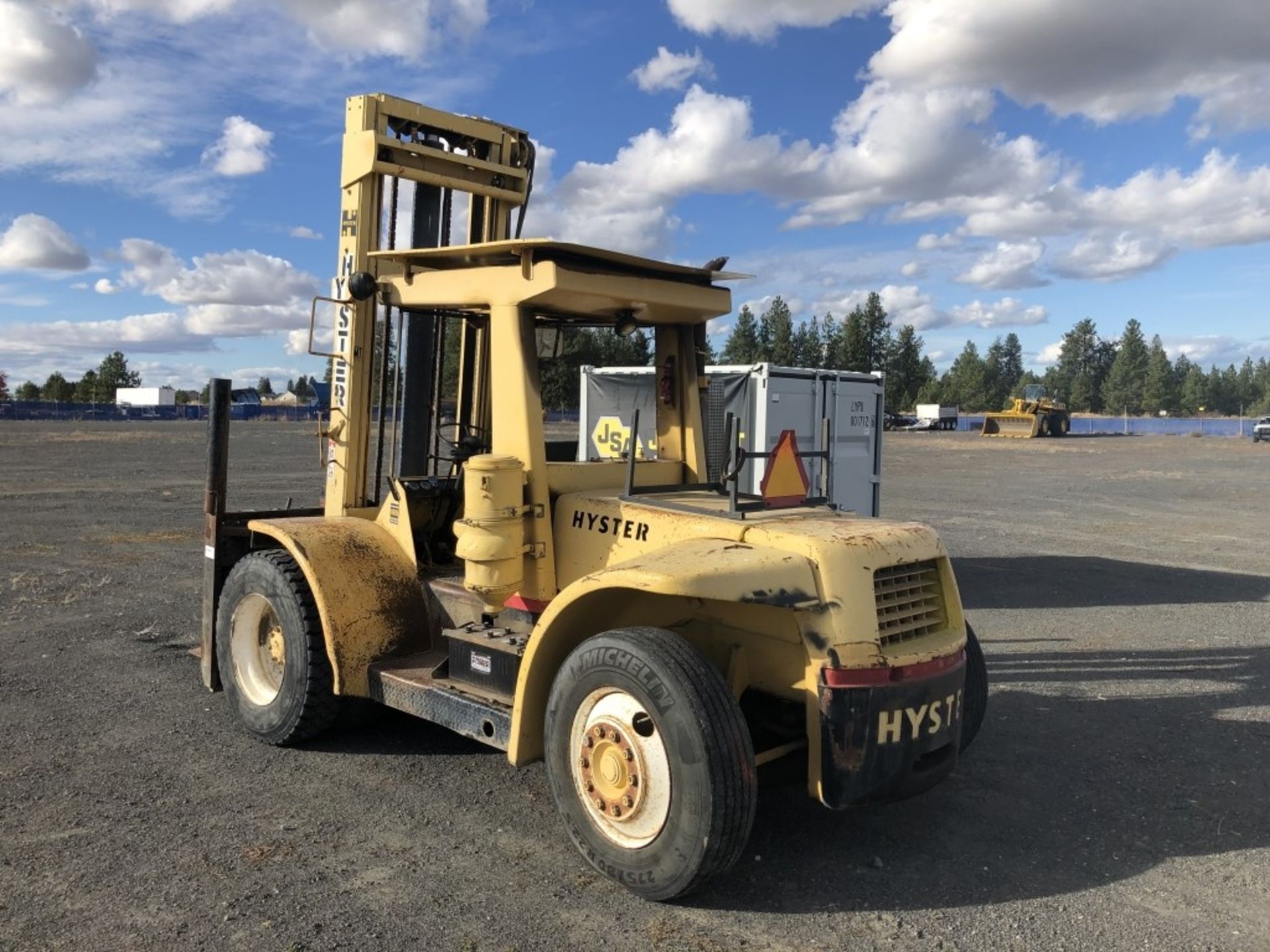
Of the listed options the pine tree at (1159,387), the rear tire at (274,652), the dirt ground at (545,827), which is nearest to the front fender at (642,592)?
the dirt ground at (545,827)

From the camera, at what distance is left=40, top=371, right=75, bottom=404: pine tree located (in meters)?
101

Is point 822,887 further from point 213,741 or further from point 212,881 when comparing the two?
point 213,741

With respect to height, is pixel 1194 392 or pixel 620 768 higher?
pixel 1194 392

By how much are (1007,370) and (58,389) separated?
125731 millimetres

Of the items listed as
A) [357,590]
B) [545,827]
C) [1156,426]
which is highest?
[1156,426]

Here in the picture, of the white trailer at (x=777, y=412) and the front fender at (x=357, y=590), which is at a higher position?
the white trailer at (x=777, y=412)

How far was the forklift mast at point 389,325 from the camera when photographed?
18.9 feet

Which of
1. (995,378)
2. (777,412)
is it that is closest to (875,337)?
(995,378)

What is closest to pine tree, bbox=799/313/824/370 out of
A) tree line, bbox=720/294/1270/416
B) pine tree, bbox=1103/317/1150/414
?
tree line, bbox=720/294/1270/416

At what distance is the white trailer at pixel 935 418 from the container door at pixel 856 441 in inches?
2712

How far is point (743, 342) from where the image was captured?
280 ft

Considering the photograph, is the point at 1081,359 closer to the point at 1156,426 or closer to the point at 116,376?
the point at 1156,426

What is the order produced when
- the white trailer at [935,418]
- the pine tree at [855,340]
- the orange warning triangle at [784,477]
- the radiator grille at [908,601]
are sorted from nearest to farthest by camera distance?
1. the radiator grille at [908,601]
2. the orange warning triangle at [784,477]
3. the white trailer at [935,418]
4. the pine tree at [855,340]

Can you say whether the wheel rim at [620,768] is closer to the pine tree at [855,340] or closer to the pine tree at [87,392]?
the pine tree at [855,340]
